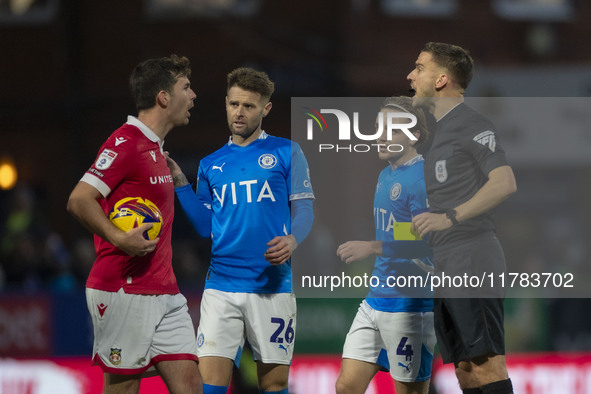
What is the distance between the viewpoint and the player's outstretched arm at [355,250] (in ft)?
19.7

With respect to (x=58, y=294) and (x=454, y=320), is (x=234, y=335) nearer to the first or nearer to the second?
(x=454, y=320)

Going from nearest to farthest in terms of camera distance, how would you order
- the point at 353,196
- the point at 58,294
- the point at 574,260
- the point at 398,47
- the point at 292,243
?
1. the point at 292,243
2. the point at 58,294
3. the point at 574,260
4. the point at 353,196
5. the point at 398,47

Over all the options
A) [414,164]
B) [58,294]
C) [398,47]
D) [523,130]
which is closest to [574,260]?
[523,130]

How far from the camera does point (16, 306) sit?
11.2 metres

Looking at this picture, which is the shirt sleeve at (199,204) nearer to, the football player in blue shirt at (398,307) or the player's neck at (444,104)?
the football player in blue shirt at (398,307)

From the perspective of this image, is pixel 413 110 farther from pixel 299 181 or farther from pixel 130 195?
pixel 130 195

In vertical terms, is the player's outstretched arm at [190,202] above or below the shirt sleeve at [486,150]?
below

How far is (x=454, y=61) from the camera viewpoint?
19.8ft

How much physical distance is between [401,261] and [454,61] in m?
1.36

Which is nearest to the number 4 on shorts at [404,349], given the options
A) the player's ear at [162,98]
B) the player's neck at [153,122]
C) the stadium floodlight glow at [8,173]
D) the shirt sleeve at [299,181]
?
the shirt sleeve at [299,181]

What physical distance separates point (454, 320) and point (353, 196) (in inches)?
451

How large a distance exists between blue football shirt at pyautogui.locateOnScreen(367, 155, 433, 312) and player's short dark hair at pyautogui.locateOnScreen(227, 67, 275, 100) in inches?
41.3

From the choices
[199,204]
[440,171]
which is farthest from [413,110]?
[199,204]

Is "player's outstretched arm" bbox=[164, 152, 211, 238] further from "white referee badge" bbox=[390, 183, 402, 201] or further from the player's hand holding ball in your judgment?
"white referee badge" bbox=[390, 183, 402, 201]
